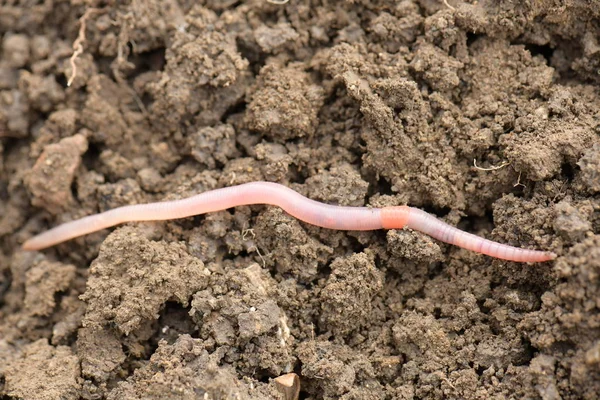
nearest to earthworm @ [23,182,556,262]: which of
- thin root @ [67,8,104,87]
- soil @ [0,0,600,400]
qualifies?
soil @ [0,0,600,400]

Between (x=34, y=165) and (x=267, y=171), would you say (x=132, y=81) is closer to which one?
(x=34, y=165)

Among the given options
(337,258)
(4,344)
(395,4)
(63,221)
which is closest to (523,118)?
(395,4)

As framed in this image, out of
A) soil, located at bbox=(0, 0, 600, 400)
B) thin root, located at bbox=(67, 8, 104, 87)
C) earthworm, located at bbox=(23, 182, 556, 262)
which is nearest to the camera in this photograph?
soil, located at bbox=(0, 0, 600, 400)

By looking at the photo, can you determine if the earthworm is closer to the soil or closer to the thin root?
the soil

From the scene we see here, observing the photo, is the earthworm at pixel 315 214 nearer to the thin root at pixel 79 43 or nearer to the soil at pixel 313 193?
the soil at pixel 313 193

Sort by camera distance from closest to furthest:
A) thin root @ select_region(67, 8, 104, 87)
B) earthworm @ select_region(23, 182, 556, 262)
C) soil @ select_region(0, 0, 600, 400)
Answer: soil @ select_region(0, 0, 600, 400) → earthworm @ select_region(23, 182, 556, 262) → thin root @ select_region(67, 8, 104, 87)
